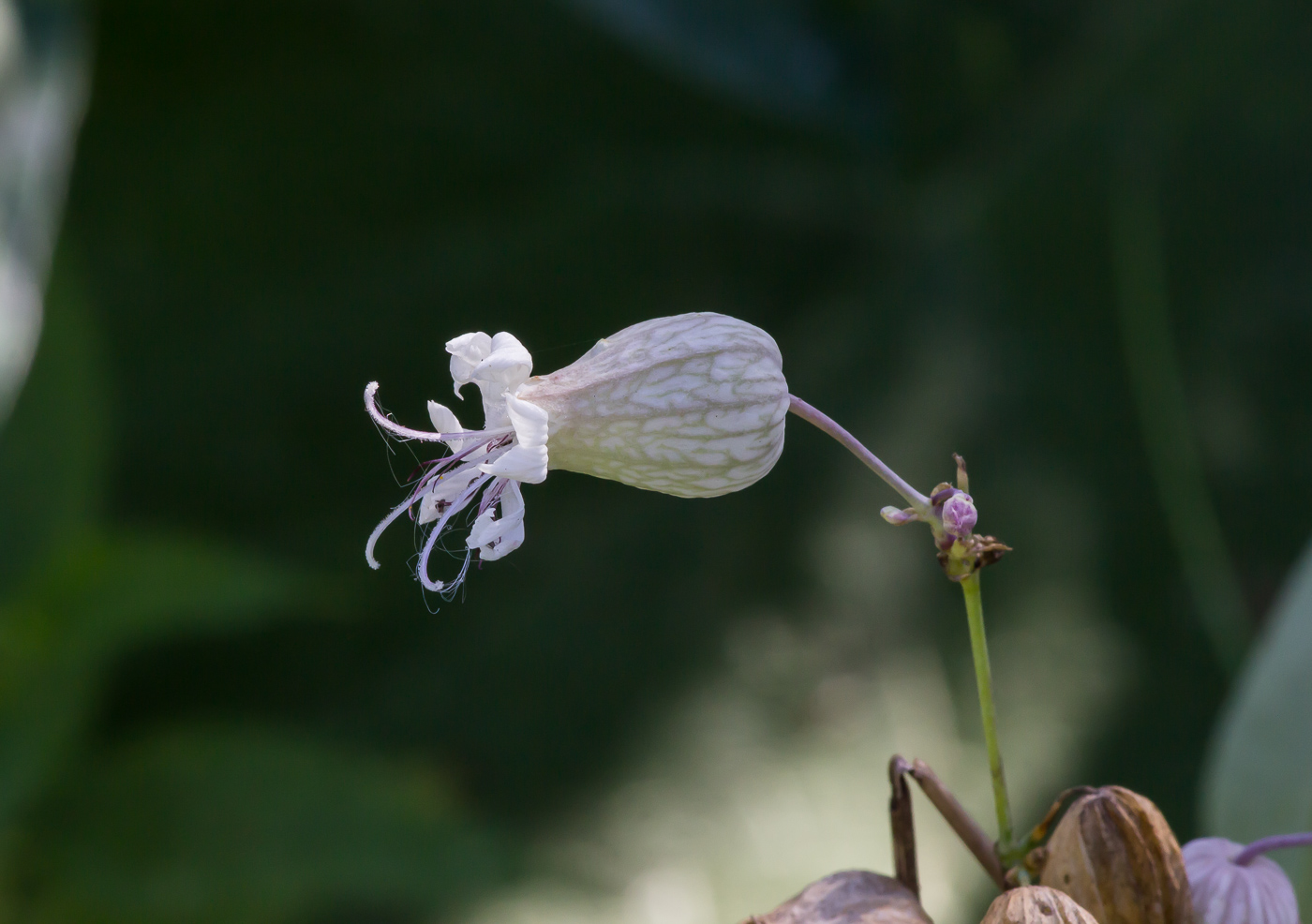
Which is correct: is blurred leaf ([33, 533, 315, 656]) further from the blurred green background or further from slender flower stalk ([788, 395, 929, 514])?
slender flower stalk ([788, 395, 929, 514])

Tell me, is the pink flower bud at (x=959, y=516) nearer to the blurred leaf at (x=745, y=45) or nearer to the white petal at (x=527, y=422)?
the white petal at (x=527, y=422)

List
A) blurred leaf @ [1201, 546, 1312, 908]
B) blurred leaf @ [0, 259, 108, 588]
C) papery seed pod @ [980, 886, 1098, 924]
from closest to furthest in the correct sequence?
papery seed pod @ [980, 886, 1098, 924]
blurred leaf @ [1201, 546, 1312, 908]
blurred leaf @ [0, 259, 108, 588]

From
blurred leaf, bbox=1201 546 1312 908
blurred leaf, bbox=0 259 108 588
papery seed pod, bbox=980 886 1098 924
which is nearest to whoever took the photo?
papery seed pod, bbox=980 886 1098 924

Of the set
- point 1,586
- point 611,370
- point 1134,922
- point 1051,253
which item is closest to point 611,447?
point 611,370

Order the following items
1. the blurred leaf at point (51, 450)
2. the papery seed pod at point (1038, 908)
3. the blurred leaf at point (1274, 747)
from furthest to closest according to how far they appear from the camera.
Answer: the blurred leaf at point (51, 450), the blurred leaf at point (1274, 747), the papery seed pod at point (1038, 908)

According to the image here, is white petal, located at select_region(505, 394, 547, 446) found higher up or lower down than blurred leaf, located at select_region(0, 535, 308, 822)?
lower down

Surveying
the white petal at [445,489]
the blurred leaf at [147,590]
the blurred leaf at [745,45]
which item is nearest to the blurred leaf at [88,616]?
the blurred leaf at [147,590]

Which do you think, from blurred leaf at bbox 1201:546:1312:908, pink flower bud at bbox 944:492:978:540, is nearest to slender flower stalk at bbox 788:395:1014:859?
pink flower bud at bbox 944:492:978:540

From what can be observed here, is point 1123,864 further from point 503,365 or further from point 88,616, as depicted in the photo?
point 88,616
